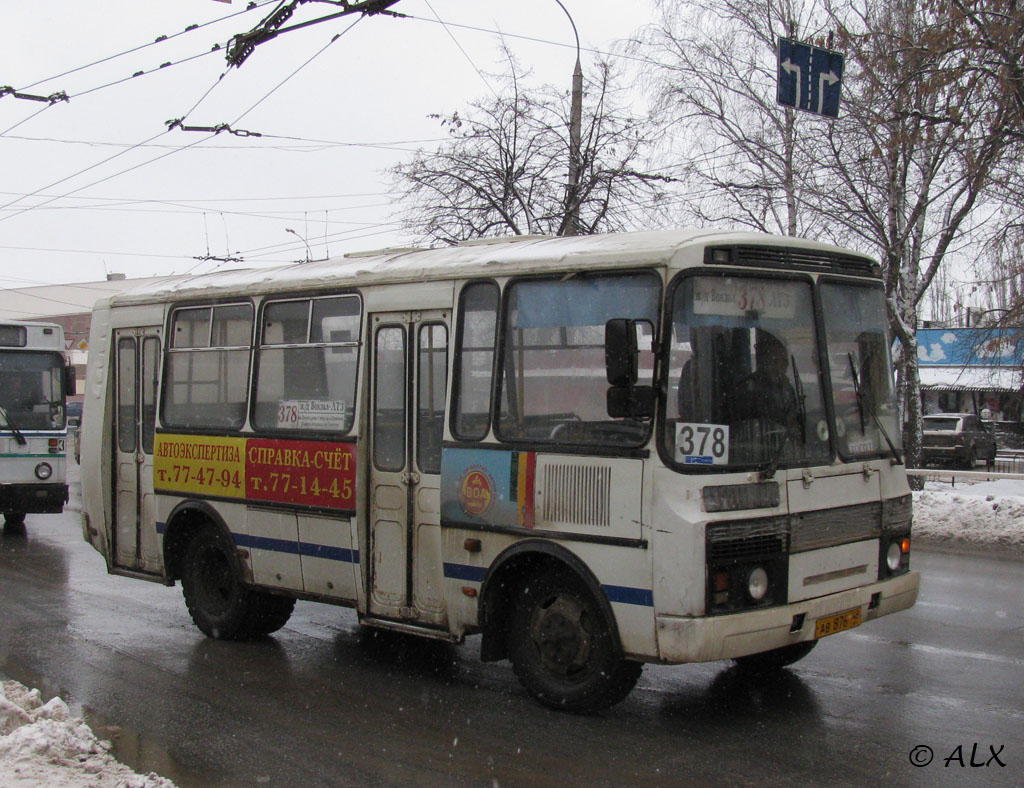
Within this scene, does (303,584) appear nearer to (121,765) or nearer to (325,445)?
(325,445)

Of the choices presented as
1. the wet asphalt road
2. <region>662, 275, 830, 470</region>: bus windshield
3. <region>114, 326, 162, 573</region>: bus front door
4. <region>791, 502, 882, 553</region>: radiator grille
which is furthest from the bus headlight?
<region>114, 326, 162, 573</region>: bus front door

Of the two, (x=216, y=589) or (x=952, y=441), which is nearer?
(x=216, y=589)

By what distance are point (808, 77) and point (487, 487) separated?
955 cm

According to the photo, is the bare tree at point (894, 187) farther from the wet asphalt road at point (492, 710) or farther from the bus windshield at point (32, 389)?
the bus windshield at point (32, 389)

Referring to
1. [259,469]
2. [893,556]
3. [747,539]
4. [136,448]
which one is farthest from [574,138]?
[747,539]

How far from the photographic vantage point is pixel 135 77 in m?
14.1

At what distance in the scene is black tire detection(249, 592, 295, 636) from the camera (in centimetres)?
873

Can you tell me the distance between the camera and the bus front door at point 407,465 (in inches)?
285

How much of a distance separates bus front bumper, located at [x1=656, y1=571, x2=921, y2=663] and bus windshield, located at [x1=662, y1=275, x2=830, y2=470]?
783mm

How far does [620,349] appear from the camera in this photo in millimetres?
5832

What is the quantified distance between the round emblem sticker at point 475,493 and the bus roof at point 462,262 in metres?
1.24

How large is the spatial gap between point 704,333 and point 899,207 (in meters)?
15.1

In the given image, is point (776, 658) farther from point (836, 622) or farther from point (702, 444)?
point (702, 444)

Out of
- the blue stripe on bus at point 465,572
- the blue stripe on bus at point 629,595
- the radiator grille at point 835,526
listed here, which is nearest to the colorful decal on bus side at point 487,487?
the blue stripe on bus at point 465,572
